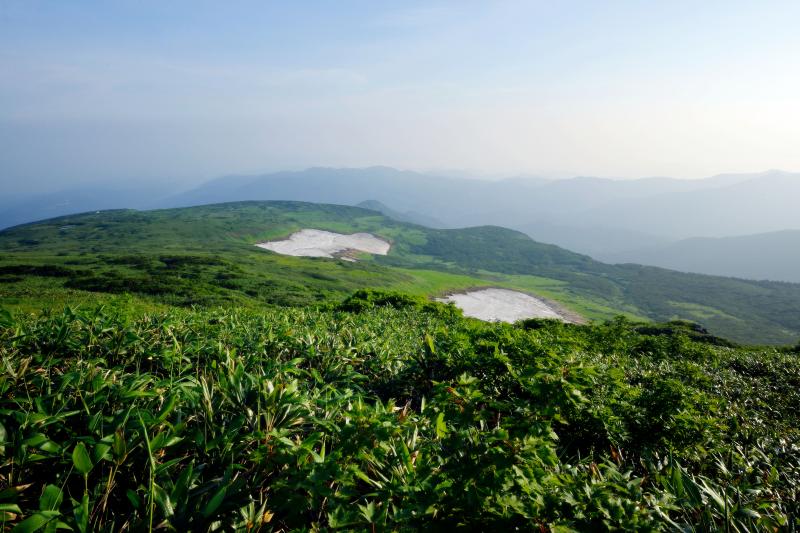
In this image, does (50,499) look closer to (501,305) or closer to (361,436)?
(361,436)

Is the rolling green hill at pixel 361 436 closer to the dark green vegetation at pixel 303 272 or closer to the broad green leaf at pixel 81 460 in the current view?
the broad green leaf at pixel 81 460

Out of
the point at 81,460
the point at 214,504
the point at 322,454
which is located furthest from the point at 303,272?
the point at 214,504

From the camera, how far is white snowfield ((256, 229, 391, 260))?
416 ft

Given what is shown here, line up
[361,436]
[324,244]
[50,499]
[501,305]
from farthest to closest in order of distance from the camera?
[324,244], [501,305], [361,436], [50,499]

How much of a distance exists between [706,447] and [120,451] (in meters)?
7.65

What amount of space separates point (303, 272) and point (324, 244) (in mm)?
67733

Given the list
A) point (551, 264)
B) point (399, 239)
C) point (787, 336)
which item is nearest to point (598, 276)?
point (551, 264)

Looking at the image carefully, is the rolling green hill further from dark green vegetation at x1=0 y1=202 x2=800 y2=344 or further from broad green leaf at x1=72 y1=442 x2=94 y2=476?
dark green vegetation at x1=0 y1=202 x2=800 y2=344

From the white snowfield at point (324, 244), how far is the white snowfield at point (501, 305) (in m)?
52.8

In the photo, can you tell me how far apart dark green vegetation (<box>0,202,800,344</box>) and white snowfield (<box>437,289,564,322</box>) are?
6.47 metres

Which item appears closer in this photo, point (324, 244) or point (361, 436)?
point (361, 436)

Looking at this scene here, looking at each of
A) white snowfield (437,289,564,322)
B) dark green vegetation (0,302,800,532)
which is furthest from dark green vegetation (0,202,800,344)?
dark green vegetation (0,302,800,532)

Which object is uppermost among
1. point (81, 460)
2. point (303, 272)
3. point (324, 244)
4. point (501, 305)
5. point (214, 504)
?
point (81, 460)

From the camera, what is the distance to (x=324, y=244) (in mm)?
139750
